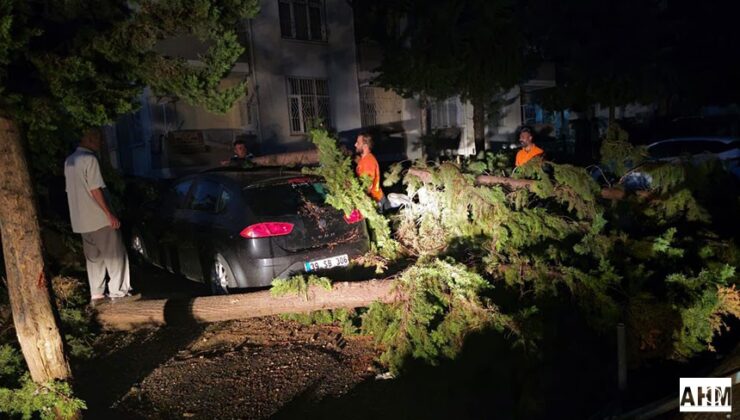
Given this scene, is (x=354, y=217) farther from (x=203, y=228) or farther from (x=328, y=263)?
(x=203, y=228)

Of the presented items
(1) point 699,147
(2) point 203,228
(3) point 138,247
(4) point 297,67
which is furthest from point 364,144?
(4) point 297,67

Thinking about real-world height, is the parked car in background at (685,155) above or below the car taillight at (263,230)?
above

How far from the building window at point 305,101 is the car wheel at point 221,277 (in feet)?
39.9

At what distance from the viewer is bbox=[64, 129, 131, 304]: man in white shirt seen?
5007mm

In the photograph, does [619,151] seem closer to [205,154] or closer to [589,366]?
[589,366]

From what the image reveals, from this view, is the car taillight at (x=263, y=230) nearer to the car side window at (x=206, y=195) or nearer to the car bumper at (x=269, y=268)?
the car bumper at (x=269, y=268)

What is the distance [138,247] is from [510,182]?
5.85m

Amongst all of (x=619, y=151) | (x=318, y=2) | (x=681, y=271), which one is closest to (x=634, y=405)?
(x=681, y=271)

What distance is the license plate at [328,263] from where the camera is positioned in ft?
18.5

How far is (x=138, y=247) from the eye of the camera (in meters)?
8.25

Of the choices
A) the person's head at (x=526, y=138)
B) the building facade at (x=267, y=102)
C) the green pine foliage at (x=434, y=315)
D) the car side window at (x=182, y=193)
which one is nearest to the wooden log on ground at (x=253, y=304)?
the green pine foliage at (x=434, y=315)

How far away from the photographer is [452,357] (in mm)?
4387

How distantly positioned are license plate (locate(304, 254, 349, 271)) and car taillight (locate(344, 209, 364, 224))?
1.34 ft

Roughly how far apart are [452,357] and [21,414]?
3228mm
